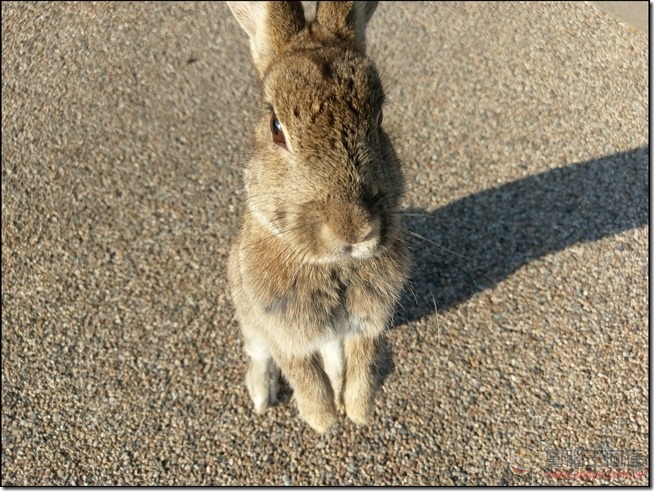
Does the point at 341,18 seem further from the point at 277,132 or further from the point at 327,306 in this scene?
the point at 327,306

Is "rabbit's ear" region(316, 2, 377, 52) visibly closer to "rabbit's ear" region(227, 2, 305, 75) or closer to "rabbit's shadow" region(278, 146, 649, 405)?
"rabbit's ear" region(227, 2, 305, 75)

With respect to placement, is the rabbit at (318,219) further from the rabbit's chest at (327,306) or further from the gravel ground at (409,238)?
the gravel ground at (409,238)

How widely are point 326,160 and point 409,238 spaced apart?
1741 millimetres

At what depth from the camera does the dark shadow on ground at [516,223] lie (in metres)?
3.25

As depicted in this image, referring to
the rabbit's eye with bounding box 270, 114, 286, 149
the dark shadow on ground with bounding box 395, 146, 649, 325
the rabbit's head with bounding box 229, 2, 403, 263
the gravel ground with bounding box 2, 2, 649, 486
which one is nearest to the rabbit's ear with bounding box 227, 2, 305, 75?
the rabbit's head with bounding box 229, 2, 403, 263

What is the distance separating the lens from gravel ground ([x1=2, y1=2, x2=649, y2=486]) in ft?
9.16

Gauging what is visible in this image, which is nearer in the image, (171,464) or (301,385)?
(301,385)

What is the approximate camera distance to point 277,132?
184 cm

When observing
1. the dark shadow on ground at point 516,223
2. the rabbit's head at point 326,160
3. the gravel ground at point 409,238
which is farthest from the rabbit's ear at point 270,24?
the dark shadow on ground at point 516,223

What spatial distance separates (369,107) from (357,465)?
5.82 ft

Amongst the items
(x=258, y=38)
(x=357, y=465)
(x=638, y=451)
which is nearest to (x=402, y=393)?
(x=357, y=465)

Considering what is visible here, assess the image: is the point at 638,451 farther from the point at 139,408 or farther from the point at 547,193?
the point at 139,408

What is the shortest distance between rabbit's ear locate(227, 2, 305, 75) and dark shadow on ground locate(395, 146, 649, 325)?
137 cm

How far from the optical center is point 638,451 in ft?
8.82
